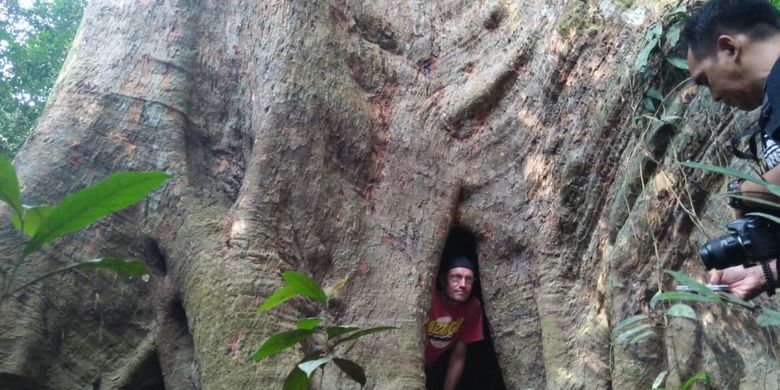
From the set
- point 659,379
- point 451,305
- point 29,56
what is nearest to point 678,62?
point 659,379

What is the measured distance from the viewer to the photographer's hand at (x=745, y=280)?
2.02 m

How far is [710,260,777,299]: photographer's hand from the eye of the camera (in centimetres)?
202

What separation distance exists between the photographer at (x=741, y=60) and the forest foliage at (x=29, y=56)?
5.90m

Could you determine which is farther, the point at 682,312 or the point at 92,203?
the point at 682,312

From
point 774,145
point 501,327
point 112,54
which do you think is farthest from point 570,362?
point 112,54

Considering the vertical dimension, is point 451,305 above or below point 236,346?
above

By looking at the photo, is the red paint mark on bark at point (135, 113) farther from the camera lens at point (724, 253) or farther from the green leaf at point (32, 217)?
the camera lens at point (724, 253)

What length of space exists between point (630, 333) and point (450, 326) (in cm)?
202

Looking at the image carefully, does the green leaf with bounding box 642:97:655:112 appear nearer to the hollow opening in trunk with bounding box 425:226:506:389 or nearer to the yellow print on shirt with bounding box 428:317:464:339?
the hollow opening in trunk with bounding box 425:226:506:389

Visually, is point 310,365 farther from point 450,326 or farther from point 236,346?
point 450,326

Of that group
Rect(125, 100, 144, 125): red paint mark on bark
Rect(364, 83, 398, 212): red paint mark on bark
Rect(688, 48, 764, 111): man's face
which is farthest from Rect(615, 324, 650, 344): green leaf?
Rect(125, 100, 144, 125): red paint mark on bark

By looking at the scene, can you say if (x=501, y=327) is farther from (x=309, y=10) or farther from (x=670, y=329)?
(x=309, y=10)

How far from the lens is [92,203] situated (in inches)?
69.2

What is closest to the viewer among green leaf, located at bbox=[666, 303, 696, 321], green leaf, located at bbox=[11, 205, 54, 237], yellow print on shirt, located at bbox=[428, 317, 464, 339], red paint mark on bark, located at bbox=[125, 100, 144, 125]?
green leaf, located at bbox=[11, 205, 54, 237]
